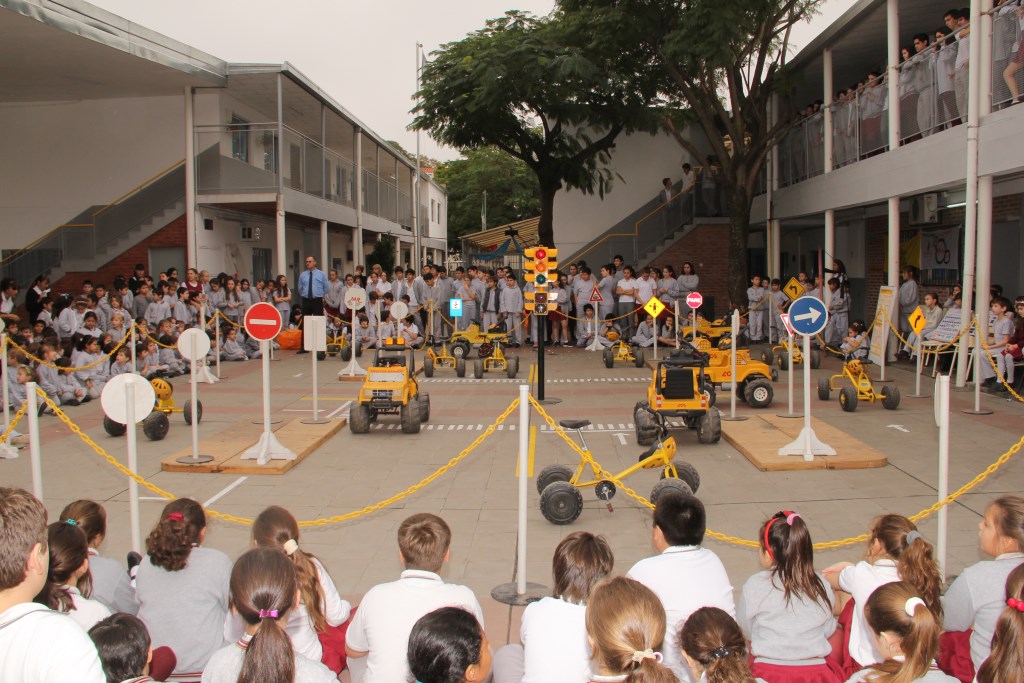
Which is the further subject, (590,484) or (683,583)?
(590,484)

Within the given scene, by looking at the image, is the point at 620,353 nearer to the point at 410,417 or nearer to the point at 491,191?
the point at 410,417

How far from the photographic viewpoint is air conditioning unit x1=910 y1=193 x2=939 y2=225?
20.6 m

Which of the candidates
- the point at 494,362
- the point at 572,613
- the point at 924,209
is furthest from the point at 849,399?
the point at 572,613

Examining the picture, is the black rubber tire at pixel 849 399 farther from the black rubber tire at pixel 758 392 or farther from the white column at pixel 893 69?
the white column at pixel 893 69

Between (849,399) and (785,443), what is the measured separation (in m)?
3.22

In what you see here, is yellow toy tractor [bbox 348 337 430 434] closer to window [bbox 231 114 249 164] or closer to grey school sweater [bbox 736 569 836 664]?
grey school sweater [bbox 736 569 836 664]

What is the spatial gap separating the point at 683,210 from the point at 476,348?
10.6 metres

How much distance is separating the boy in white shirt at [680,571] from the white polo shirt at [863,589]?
0.63 meters

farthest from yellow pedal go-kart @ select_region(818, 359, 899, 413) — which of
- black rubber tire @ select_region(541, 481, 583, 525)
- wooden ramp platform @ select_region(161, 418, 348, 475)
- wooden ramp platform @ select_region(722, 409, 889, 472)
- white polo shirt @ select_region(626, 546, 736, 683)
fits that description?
white polo shirt @ select_region(626, 546, 736, 683)

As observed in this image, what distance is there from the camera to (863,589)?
483 cm

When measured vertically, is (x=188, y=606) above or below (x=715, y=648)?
below

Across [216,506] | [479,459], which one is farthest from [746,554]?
[216,506]

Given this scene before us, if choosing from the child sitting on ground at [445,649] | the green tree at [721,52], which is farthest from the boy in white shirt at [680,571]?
the green tree at [721,52]

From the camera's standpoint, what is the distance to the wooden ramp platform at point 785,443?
406 inches
